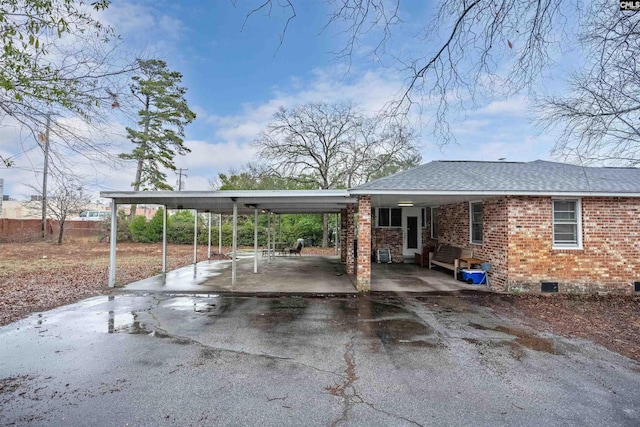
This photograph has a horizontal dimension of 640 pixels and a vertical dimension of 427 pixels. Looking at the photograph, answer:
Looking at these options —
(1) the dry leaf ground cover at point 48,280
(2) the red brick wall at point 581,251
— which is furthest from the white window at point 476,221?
(1) the dry leaf ground cover at point 48,280

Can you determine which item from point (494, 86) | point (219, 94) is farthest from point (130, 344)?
point (219, 94)

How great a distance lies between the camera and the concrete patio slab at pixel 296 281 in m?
8.68

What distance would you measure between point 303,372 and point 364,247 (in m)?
5.08

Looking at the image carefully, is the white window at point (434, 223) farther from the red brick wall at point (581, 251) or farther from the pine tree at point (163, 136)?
the pine tree at point (163, 136)

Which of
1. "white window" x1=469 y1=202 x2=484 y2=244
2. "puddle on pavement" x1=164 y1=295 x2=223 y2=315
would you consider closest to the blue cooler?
"white window" x1=469 y1=202 x2=484 y2=244

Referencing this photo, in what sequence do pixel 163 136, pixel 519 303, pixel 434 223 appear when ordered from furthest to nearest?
pixel 163 136
pixel 434 223
pixel 519 303

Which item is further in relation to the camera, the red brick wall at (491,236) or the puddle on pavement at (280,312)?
the red brick wall at (491,236)

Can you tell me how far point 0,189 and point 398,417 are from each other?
20.1 feet

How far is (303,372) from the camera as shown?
3.78 meters

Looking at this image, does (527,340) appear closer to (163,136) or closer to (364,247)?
(364,247)

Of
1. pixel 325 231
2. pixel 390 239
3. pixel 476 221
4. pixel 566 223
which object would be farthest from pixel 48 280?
pixel 325 231

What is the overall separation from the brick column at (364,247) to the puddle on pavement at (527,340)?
322cm

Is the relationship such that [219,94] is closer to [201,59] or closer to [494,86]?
[201,59]

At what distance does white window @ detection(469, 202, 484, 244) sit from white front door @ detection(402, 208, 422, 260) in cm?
429
